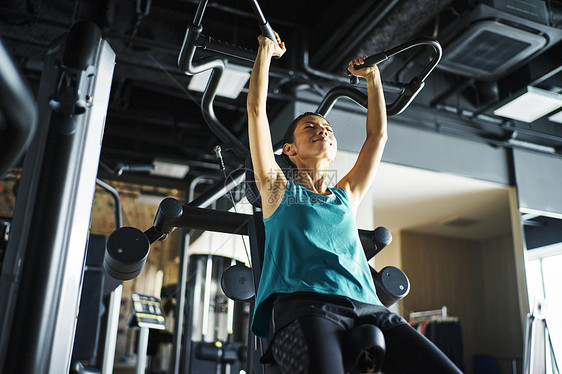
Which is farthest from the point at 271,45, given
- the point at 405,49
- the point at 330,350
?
the point at 330,350

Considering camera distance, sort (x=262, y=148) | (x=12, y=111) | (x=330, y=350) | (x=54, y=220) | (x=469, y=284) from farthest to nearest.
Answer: (x=469, y=284)
(x=262, y=148)
(x=54, y=220)
(x=330, y=350)
(x=12, y=111)

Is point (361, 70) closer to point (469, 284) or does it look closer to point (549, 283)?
point (549, 283)

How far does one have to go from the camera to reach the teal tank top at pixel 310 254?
1.05m

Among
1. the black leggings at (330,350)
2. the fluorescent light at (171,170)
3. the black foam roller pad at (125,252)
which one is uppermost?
the fluorescent light at (171,170)

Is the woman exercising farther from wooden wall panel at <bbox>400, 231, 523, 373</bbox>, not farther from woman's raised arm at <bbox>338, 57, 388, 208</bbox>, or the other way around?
wooden wall panel at <bbox>400, 231, 523, 373</bbox>

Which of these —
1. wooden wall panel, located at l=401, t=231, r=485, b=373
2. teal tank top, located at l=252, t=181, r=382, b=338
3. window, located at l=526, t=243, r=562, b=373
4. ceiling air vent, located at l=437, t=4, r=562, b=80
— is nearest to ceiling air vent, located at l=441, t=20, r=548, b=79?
ceiling air vent, located at l=437, t=4, r=562, b=80

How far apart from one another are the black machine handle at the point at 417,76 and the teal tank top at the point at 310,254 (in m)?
0.44

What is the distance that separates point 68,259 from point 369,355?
2.15 feet

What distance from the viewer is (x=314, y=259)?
1.08m

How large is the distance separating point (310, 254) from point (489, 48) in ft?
10.1

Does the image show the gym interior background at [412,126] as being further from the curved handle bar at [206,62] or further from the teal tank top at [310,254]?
the teal tank top at [310,254]

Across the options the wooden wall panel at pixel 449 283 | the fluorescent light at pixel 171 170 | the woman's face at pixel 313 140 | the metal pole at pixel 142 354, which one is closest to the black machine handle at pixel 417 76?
the woman's face at pixel 313 140

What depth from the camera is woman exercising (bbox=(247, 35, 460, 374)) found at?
3.12 feet

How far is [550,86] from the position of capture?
426cm
